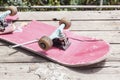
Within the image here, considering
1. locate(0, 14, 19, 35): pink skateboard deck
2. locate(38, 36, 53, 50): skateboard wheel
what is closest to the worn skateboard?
locate(0, 14, 19, 35): pink skateboard deck

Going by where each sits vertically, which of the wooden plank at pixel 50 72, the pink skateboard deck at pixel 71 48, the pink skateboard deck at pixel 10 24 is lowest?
the wooden plank at pixel 50 72

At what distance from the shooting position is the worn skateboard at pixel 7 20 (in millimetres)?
1785

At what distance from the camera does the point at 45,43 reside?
1.54m

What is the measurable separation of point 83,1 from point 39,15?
143 cm

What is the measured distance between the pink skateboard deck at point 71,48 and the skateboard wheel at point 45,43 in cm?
5

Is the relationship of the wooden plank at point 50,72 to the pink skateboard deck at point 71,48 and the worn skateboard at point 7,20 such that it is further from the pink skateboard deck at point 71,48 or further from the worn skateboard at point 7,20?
the worn skateboard at point 7,20

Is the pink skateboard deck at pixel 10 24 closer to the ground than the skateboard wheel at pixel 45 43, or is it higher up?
higher up

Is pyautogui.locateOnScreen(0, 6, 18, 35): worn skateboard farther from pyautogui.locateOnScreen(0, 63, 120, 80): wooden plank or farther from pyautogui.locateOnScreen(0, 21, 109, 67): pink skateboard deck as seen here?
pyautogui.locateOnScreen(0, 63, 120, 80): wooden plank

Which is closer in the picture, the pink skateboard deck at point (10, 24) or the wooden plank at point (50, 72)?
the wooden plank at point (50, 72)

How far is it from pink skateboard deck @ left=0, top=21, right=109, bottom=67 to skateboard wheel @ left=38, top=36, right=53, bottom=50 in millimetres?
46

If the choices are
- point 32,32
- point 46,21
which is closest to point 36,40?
point 32,32

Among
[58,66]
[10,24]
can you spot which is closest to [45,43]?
[58,66]

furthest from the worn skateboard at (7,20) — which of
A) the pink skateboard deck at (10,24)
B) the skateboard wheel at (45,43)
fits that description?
the skateboard wheel at (45,43)

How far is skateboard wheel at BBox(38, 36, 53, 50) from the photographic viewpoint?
1539mm
